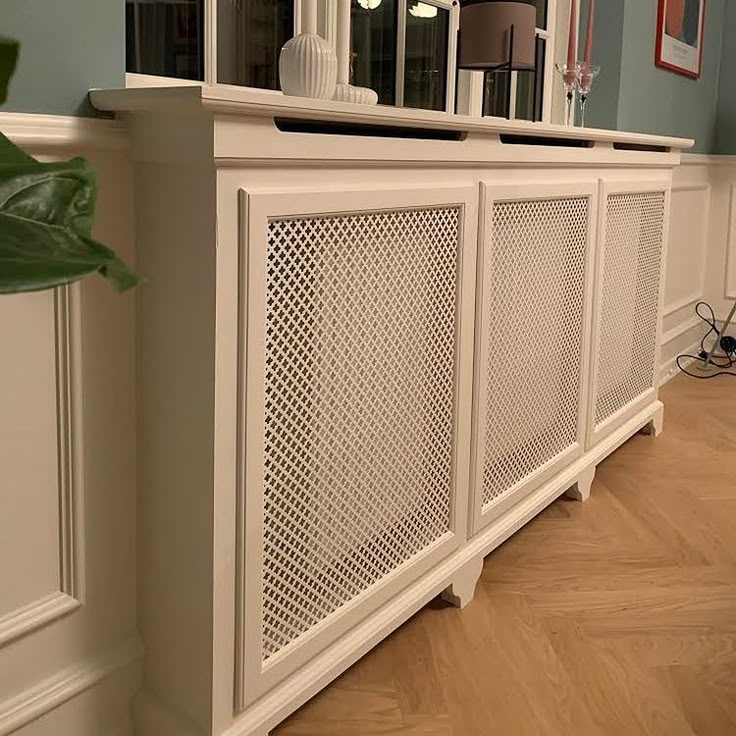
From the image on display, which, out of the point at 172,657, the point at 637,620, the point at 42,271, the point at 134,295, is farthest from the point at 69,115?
the point at 637,620

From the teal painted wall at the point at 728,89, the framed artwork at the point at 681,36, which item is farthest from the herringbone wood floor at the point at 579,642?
the teal painted wall at the point at 728,89

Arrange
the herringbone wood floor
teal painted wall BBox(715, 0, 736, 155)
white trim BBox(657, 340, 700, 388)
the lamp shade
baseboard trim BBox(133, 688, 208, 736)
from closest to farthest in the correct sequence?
baseboard trim BBox(133, 688, 208, 736) → the herringbone wood floor → the lamp shade → white trim BBox(657, 340, 700, 388) → teal painted wall BBox(715, 0, 736, 155)

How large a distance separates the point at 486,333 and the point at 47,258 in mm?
1415

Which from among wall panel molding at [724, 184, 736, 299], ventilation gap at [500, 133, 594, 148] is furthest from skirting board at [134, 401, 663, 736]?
wall panel molding at [724, 184, 736, 299]

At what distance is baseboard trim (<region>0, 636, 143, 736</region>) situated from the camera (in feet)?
3.99

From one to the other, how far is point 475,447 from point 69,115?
0.97 m

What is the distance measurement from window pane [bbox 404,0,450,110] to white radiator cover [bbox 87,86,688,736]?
469 millimetres

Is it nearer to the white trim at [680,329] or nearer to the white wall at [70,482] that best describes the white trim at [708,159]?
the white trim at [680,329]

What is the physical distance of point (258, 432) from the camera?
124 cm

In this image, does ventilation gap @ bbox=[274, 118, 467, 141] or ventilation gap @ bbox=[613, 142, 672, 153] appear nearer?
ventilation gap @ bbox=[274, 118, 467, 141]

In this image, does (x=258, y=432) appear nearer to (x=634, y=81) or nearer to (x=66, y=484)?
(x=66, y=484)

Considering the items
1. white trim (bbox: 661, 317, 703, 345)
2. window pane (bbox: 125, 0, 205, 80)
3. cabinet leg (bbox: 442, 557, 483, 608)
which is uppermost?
window pane (bbox: 125, 0, 205, 80)

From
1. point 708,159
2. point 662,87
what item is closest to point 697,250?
point 708,159

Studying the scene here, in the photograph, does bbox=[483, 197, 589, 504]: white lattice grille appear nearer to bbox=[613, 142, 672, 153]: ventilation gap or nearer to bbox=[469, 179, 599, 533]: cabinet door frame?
bbox=[469, 179, 599, 533]: cabinet door frame
